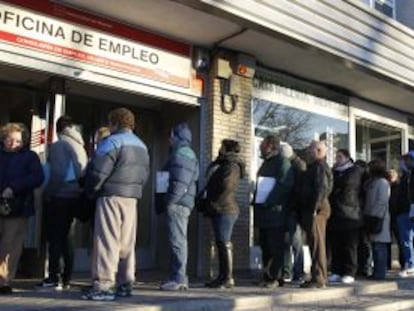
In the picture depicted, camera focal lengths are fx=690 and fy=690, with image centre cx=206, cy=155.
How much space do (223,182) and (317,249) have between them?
1494 mm

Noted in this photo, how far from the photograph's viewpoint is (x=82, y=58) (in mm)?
8438

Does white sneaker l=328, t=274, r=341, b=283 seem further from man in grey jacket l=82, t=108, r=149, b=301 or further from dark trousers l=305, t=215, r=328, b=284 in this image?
man in grey jacket l=82, t=108, r=149, b=301

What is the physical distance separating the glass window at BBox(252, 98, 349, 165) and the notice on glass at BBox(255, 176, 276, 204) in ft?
7.73

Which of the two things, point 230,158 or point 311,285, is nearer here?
point 230,158

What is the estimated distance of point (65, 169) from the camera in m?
7.45

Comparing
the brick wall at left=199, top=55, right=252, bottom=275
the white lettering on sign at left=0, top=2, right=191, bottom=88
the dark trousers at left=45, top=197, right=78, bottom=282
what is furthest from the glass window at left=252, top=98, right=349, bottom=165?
the dark trousers at left=45, top=197, right=78, bottom=282

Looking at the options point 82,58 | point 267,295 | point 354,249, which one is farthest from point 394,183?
point 82,58

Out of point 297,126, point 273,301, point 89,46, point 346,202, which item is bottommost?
point 273,301

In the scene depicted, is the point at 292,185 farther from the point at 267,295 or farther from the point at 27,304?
the point at 27,304

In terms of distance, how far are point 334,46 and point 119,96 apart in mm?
3267

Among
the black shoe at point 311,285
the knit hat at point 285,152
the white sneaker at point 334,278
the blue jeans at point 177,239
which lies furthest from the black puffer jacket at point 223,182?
the white sneaker at point 334,278

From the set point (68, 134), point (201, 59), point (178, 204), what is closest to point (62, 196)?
point (68, 134)

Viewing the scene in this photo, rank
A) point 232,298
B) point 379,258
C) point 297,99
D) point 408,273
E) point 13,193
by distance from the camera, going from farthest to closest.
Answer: point 297,99
point 408,273
point 379,258
point 232,298
point 13,193

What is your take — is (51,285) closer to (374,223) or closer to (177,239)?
(177,239)
